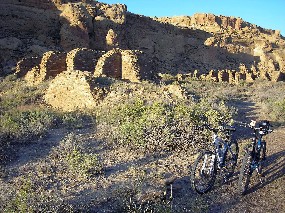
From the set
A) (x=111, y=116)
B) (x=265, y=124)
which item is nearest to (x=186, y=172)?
(x=265, y=124)

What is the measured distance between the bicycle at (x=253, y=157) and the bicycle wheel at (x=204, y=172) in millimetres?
435

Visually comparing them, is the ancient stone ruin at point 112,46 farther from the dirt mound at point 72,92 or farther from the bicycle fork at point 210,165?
the bicycle fork at point 210,165

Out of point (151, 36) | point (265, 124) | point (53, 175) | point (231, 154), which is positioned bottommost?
point (53, 175)

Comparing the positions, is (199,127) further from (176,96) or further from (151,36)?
(151,36)

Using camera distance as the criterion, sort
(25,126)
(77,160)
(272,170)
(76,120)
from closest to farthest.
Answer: (77,160) → (272,170) → (25,126) → (76,120)

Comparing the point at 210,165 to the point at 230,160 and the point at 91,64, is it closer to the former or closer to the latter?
the point at 230,160

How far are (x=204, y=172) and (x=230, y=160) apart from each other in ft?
2.37

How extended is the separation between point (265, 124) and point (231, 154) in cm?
74

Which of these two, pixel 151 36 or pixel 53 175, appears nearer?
pixel 53 175

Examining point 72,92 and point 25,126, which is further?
point 72,92

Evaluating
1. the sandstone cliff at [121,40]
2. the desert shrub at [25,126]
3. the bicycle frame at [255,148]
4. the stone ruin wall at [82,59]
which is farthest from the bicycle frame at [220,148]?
the stone ruin wall at [82,59]

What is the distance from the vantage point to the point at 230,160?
5754 mm

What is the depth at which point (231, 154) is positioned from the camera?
226 inches

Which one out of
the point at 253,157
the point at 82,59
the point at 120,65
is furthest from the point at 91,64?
the point at 253,157
